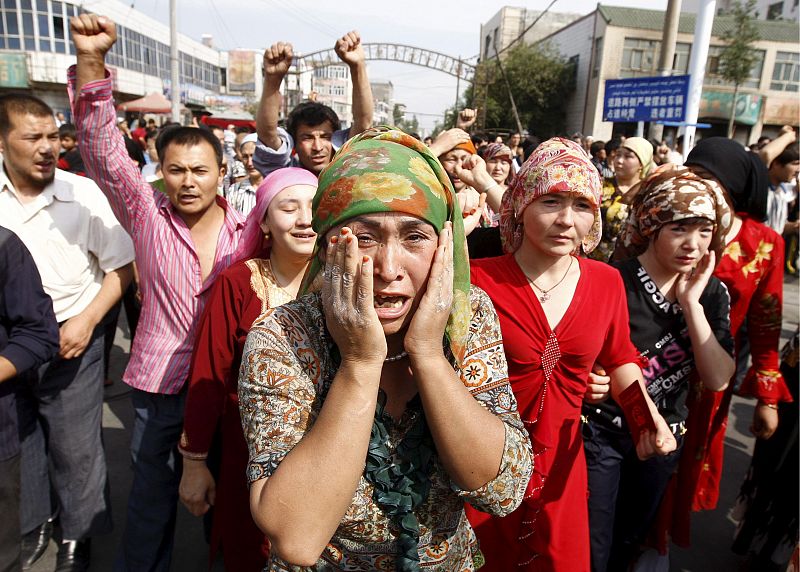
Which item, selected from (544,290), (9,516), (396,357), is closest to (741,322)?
(544,290)

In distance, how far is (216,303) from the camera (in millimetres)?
2043

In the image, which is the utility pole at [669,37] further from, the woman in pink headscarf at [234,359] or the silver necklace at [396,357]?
the silver necklace at [396,357]

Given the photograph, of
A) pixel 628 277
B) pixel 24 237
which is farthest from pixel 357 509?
pixel 24 237

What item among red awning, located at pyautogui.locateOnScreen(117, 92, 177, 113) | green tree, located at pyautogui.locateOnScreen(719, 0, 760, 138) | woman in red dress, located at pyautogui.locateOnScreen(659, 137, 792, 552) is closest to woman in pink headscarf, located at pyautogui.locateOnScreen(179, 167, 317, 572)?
woman in red dress, located at pyautogui.locateOnScreen(659, 137, 792, 552)

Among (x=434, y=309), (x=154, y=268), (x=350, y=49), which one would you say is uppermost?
(x=350, y=49)

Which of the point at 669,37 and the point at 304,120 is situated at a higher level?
the point at 669,37

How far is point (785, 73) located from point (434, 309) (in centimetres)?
3778

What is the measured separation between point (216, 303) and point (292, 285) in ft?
0.95

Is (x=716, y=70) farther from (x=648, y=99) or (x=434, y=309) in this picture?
(x=434, y=309)

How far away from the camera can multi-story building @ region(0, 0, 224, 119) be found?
3117cm

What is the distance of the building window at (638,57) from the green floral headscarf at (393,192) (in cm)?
3301

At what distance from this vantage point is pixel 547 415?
1922 mm

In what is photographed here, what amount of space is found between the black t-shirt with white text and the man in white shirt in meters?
2.36

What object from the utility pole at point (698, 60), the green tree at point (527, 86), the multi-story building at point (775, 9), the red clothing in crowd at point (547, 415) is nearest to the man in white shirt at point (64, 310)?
the red clothing in crowd at point (547, 415)
